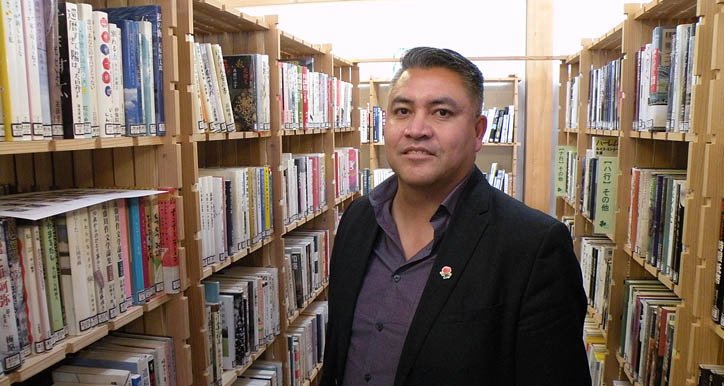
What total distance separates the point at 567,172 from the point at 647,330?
2.12m

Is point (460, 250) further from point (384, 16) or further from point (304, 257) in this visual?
point (384, 16)

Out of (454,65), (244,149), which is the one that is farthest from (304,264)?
(454,65)

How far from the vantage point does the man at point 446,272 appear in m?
1.19

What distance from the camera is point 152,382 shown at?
5.42ft

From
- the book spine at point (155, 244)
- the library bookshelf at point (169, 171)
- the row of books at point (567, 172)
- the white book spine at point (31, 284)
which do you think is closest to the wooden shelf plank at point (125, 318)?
the library bookshelf at point (169, 171)

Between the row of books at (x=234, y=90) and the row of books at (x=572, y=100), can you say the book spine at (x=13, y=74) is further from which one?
the row of books at (x=572, y=100)

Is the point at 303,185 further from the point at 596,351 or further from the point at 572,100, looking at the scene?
the point at 572,100

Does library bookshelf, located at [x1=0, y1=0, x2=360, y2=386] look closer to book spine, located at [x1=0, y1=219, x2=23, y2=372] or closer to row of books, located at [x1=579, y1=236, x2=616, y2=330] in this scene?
book spine, located at [x1=0, y1=219, x2=23, y2=372]

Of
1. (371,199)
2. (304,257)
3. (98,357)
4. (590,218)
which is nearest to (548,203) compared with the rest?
(590,218)

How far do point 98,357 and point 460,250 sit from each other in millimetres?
1083

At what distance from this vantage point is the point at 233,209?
2.22 m

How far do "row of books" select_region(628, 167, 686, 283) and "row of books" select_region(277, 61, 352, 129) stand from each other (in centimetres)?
164

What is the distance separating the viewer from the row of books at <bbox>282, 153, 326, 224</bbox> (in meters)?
2.81

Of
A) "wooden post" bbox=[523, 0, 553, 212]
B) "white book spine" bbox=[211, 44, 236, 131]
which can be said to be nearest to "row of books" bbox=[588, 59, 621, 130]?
"white book spine" bbox=[211, 44, 236, 131]
